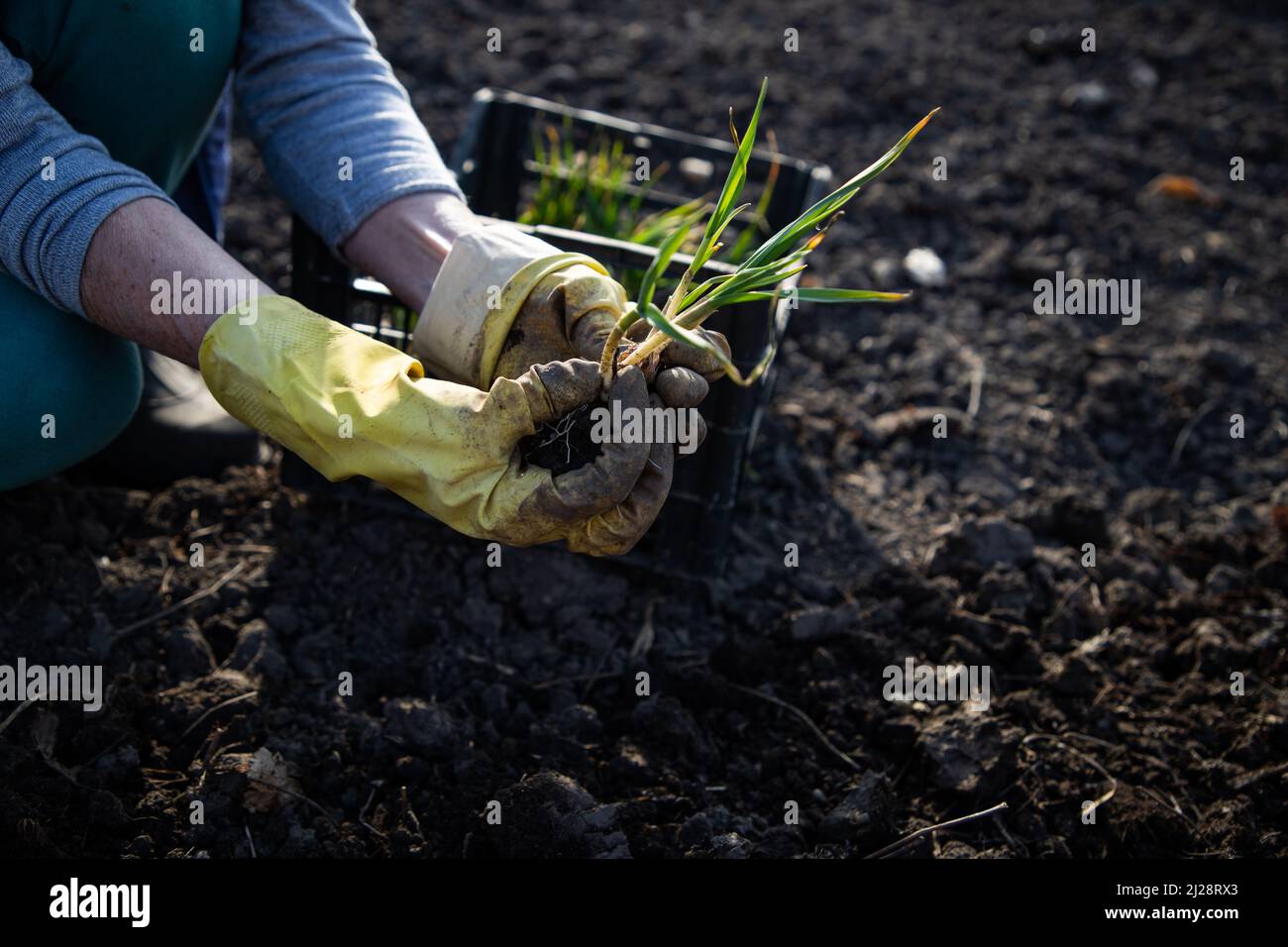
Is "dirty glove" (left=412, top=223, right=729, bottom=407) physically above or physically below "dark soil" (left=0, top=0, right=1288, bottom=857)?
above

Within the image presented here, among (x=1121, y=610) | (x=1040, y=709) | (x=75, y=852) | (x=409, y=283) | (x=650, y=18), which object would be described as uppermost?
(x=650, y=18)

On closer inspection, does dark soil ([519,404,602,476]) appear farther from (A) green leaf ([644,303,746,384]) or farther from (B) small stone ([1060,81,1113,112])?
(B) small stone ([1060,81,1113,112])

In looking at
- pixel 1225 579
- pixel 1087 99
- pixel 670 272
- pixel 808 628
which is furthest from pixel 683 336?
pixel 1087 99

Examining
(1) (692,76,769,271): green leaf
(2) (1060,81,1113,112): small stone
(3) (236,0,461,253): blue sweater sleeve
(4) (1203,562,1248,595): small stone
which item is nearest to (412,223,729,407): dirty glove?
(1) (692,76,769,271): green leaf

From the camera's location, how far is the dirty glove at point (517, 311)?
1354 mm

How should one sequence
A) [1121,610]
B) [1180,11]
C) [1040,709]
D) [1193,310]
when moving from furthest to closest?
1. [1180,11]
2. [1193,310]
3. [1121,610]
4. [1040,709]

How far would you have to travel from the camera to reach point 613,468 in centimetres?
121

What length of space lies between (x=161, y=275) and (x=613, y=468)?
23.6 inches

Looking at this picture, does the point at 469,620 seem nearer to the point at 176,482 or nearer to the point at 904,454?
the point at 176,482

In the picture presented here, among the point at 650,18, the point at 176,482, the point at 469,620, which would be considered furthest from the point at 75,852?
the point at 650,18

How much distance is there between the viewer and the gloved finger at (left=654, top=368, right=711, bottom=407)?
1271mm

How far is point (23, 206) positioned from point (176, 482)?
685 millimetres

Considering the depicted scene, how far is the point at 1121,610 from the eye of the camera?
73.4 inches

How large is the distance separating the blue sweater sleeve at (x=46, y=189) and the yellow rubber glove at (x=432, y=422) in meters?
0.21
